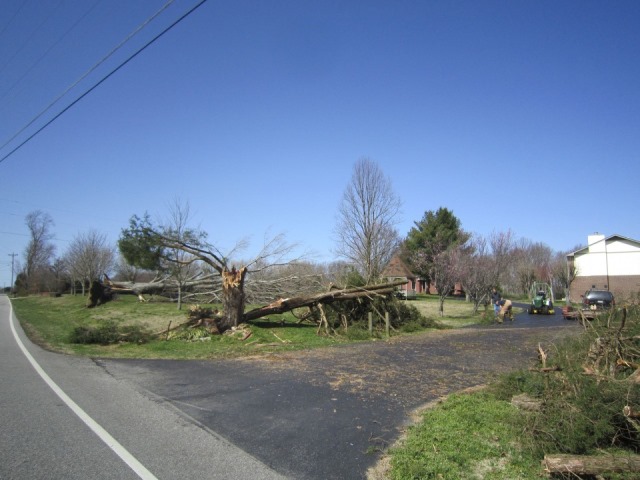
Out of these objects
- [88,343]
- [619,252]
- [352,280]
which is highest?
[619,252]

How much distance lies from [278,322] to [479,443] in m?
13.9

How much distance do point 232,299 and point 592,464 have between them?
13.7 meters

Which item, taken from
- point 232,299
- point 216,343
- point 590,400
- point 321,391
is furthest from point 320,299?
point 590,400

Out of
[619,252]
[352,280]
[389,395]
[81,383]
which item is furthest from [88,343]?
[619,252]

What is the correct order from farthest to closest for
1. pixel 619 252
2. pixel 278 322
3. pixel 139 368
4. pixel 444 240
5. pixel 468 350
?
pixel 444 240
pixel 619 252
pixel 278 322
pixel 468 350
pixel 139 368

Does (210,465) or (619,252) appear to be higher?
(619,252)

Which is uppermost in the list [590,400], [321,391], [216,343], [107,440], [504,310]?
[590,400]

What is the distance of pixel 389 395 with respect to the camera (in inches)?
302

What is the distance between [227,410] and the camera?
6711mm

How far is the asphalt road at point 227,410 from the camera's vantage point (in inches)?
182

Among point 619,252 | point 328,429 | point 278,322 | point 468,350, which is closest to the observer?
point 328,429

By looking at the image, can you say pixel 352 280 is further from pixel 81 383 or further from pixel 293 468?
pixel 293 468

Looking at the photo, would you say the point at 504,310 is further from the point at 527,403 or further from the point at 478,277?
the point at 527,403

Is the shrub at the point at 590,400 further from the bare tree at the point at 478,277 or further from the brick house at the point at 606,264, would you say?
the brick house at the point at 606,264
